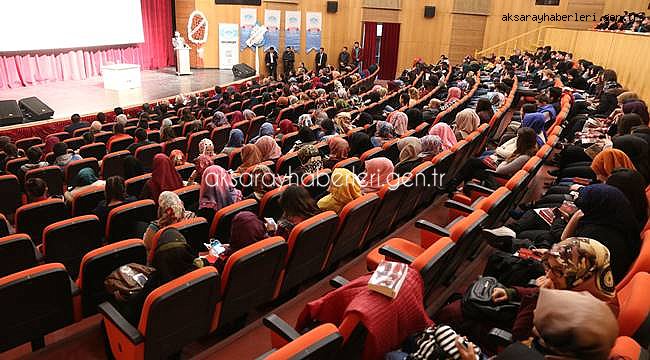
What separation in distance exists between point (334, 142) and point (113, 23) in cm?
1091

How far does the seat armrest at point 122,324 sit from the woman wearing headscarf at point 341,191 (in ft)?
5.12

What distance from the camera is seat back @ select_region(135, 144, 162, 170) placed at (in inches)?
207

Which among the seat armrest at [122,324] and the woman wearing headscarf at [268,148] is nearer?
the seat armrest at [122,324]

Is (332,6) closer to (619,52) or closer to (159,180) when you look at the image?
(619,52)

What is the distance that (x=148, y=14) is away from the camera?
14555mm

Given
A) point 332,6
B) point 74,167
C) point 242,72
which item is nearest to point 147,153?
point 74,167

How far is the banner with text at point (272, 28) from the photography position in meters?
15.1

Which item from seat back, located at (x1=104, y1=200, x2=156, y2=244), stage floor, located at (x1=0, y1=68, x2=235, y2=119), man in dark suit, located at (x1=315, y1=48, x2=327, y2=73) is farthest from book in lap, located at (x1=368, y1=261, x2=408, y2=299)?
man in dark suit, located at (x1=315, y1=48, x2=327, y2=73)

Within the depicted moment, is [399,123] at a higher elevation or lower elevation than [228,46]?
lower

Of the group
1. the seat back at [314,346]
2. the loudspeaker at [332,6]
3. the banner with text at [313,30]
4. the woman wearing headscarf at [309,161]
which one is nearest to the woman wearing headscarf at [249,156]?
the woman wearing headscarf at [309,161]

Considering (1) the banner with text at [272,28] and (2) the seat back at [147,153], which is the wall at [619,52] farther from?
(1) the banner with text at [272,28]

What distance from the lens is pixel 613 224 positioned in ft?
8.35

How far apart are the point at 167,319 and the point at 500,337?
4.85 ft

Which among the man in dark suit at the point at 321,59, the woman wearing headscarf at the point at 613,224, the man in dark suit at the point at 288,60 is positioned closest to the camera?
the woman wearing headscarf at the point at 613,224
